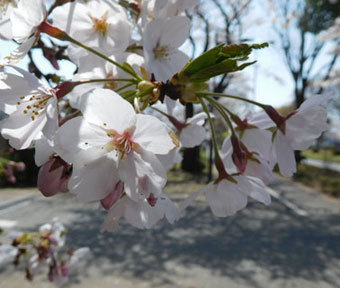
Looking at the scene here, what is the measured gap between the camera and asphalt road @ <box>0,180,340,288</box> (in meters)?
3.34

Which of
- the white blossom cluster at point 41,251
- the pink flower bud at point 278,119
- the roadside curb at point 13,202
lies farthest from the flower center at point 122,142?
the roadside curb at point 13,202

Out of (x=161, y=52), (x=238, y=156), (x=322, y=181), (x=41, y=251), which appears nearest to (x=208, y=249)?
(x=41, y=251)

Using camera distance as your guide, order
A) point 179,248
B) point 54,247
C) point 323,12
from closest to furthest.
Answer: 1. point 54,247
2. point 179,248
3. point 323,12

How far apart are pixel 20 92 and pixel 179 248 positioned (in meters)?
4.08

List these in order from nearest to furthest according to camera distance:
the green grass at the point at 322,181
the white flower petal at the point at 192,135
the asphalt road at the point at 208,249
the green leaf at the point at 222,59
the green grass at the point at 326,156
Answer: the green leaf at the point at 222,59 → the white flower petal at the point at 192,135 → the asphalt road at the point at 208,249 → the green grass at the point at 322,181 → the green grass at the point at 326,156

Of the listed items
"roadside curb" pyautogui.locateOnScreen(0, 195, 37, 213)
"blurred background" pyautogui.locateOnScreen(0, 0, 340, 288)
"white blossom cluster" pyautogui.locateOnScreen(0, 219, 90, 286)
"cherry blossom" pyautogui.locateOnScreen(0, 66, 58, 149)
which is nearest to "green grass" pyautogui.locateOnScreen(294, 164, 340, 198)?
"blurred background" pyautogui.locateOnScreen(0, 0, 340, 288)

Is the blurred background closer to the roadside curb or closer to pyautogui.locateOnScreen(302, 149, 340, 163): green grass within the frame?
the roadside curb

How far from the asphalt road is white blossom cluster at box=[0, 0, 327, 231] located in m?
2.99

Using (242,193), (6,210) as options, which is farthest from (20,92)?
(6,210)

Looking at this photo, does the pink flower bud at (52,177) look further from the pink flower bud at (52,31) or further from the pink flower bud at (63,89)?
the pink flower bud at (52,31)

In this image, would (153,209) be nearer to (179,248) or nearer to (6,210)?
(179,248)

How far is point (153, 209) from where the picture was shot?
479 millimetres

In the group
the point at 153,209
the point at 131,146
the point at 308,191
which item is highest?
the point at 131,146

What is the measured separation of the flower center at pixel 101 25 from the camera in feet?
1.66
